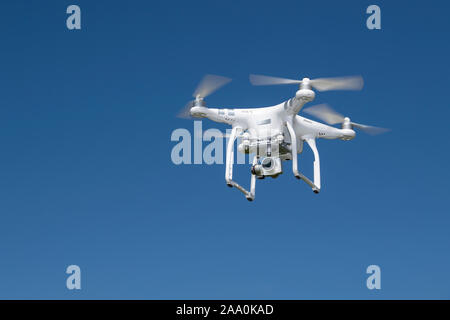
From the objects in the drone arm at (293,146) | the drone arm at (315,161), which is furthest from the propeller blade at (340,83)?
the drone arm at (315,161)

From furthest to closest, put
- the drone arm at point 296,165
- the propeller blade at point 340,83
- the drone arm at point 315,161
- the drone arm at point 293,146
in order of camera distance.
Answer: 1. the drone arm at point 315,161
2. the drone arm at point 296,165
3. the drone arm at point 293,146
4. the propeller blade at point 340,83

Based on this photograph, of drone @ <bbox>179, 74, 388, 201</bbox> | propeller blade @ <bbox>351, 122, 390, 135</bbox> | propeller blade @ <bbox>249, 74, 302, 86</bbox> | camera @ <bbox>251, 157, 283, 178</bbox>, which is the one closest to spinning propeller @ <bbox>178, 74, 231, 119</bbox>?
drone @ <bbox>179, 74, 388, 201</bbox>

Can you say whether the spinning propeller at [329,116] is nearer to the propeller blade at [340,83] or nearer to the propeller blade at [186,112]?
the propeller blade at [340,83]

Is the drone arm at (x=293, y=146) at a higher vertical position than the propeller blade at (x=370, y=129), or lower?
lower

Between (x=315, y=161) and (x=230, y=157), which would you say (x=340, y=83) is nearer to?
(x=315, y=161)

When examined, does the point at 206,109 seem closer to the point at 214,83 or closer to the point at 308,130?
the point at 214,83

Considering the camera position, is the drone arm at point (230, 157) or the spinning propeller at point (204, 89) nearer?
the drone arm at point (230, 157)

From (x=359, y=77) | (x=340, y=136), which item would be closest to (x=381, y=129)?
(x=340, y=136)

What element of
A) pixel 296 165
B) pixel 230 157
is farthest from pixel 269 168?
pixel 230 157
